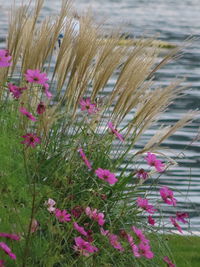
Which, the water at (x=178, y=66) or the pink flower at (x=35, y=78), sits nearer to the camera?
→ the pink flower at (x=35, y=78)

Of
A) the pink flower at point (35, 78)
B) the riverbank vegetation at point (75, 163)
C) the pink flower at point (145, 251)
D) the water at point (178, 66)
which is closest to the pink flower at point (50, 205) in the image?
the riverbank vegetation at point (75, 163)

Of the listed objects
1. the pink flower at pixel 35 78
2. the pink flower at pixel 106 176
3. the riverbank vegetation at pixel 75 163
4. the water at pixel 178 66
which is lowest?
the water at pixel 178 66

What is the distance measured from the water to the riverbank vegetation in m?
0.32

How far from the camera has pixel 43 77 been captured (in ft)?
20.2

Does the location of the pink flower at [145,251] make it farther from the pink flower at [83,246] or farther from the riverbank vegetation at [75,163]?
the pink flower at [83,246]

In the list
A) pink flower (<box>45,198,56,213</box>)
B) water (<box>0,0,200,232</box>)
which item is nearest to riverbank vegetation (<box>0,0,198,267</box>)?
pink flower (<box>45,198,56,213</box>)

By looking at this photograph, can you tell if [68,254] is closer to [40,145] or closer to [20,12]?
[40,145]

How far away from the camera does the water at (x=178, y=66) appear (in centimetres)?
1031

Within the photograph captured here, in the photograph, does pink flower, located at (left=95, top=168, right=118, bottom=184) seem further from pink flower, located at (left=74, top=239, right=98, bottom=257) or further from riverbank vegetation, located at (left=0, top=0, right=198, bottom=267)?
pink flower, located at (left=74, top=239, right=98, bottom=257)

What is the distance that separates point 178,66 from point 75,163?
51.6ft

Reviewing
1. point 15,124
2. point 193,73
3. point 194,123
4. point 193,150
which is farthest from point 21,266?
point 193,73

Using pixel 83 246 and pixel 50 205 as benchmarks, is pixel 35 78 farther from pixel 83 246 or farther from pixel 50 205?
pixel 83 246

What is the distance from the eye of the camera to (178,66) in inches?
882

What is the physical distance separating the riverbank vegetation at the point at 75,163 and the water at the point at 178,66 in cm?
32
